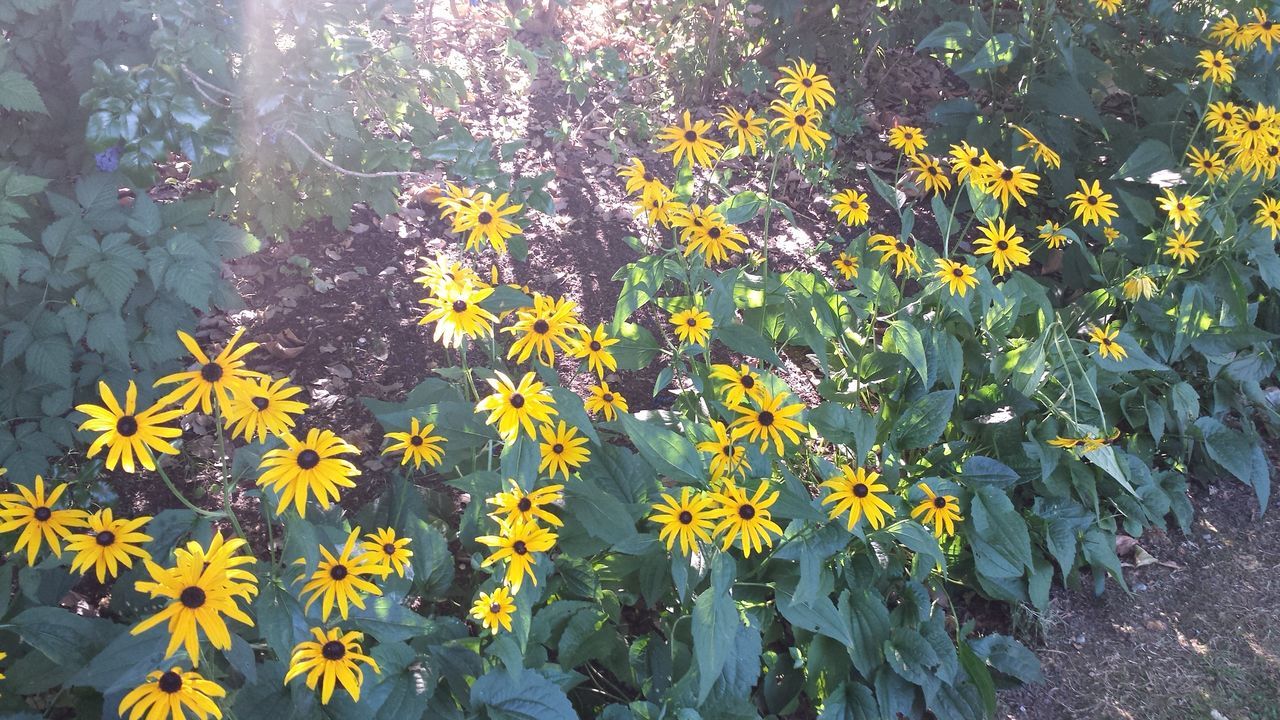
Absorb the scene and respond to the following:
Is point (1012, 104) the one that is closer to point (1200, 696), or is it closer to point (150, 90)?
point (1200, 696)

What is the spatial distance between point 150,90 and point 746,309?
70.9 inches

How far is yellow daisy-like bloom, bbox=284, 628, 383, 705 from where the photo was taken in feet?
5.26

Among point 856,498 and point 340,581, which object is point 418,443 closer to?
point 340,581

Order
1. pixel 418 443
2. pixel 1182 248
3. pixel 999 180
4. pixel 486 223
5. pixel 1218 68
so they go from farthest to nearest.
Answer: pixel 1218 68
pixel 1182 248
pixel 999 180
pixel 486 223
pixel 418 443

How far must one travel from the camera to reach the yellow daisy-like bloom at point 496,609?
6.04 feet

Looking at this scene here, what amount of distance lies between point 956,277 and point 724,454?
1.07m

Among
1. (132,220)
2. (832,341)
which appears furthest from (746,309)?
(132,220)

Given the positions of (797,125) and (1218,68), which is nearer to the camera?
(797,125)

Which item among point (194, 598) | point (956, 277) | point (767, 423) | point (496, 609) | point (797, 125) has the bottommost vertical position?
point (496, 609)

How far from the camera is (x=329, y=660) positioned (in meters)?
1.62

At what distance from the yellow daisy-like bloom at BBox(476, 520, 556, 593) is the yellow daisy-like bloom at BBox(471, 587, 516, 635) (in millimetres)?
55

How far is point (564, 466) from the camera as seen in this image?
1.99 meters

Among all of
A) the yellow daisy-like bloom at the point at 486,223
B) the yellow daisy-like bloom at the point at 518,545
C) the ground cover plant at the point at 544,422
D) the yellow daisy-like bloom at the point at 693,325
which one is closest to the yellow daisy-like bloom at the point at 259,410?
the ground cover plant at the point at 544,422

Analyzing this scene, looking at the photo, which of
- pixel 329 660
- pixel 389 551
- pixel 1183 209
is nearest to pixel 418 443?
pixel 389 551
